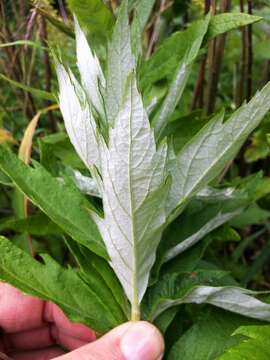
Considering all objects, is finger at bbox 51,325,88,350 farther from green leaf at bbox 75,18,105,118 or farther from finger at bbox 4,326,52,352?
green leaf at bbox 75,18,105,118

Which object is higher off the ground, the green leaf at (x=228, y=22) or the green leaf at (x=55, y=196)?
the green leaf at (x=228, y=22)

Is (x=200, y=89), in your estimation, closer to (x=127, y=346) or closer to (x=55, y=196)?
(x=55, y=196)

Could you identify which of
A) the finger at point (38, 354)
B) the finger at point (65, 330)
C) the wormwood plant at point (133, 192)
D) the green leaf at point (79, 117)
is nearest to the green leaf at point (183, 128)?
the wormwood plant at point (133, 192)

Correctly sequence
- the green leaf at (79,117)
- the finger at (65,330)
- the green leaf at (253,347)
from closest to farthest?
1. the green leaf at (253,347)
2. the green leaf at (79,117)
3. the finger at (65,330)

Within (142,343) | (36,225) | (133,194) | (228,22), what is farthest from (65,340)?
(228,22)

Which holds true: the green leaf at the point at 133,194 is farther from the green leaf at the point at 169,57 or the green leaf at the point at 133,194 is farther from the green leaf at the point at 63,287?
the green leaf at the point at 169,57

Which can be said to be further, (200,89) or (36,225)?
(200,89)
